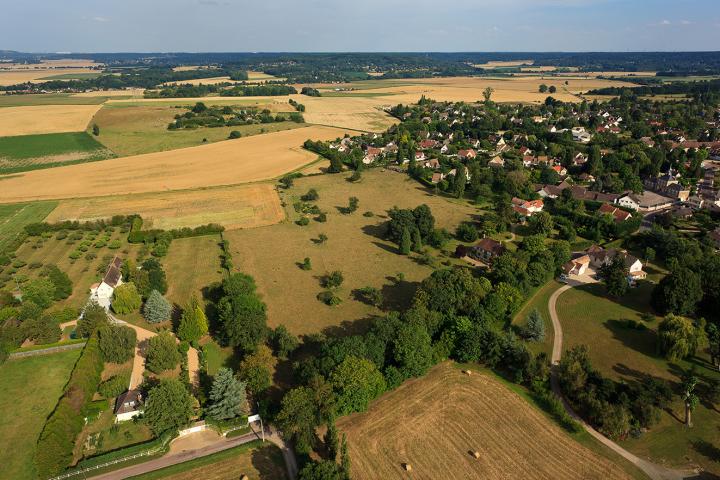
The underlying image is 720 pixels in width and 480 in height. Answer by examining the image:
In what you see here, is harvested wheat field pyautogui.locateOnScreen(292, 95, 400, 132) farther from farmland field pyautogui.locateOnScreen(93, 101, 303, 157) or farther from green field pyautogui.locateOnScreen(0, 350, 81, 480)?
green field pyautogui.locateOnScreen(0, 350, 81, 480)

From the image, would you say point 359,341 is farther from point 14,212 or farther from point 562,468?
point 14,212

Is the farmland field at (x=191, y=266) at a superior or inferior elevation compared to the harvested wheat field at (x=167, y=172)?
inferior

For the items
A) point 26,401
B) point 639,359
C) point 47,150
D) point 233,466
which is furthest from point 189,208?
point 639,359

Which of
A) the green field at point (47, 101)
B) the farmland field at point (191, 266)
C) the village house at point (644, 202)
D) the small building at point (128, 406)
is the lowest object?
the small building at point (128, 406)

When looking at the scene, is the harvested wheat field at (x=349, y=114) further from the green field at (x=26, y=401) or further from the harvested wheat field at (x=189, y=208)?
the green field at (x=26, y=401)

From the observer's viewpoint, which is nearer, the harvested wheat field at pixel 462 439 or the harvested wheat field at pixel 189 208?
the harvested wheat field at pixel 462 439

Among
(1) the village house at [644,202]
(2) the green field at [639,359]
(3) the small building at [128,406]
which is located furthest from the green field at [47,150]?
(1) the village house at [644,202]
